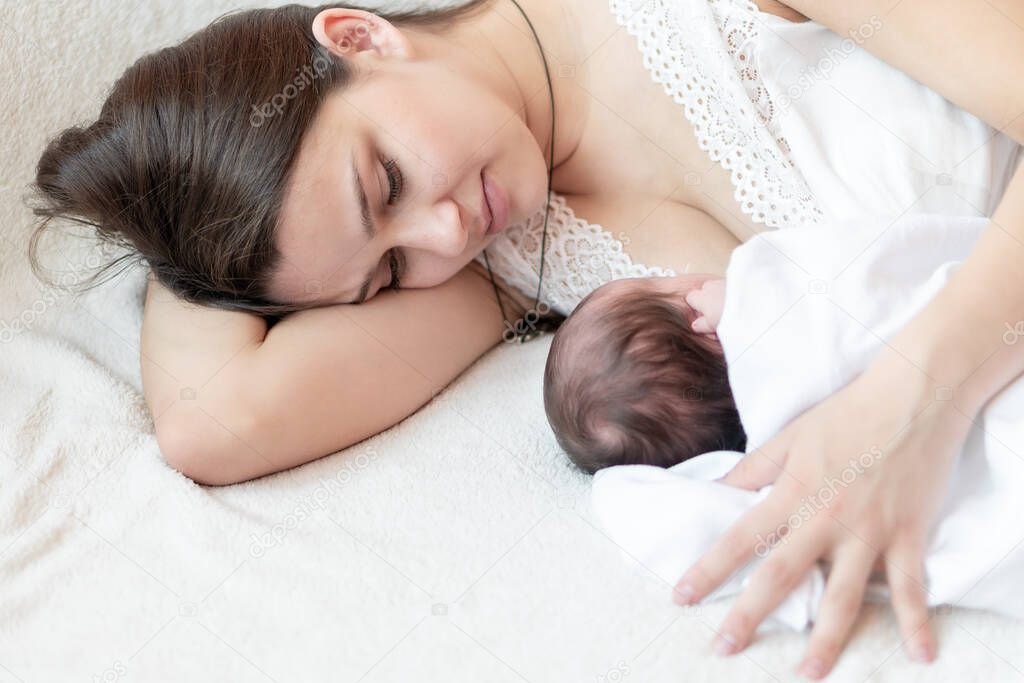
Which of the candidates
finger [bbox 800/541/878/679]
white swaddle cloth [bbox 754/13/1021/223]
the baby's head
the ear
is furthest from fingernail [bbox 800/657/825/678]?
the ear

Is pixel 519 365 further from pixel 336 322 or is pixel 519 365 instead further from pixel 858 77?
pixel 858 77

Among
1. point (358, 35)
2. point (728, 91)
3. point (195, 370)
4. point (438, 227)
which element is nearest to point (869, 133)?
point (728, 91)

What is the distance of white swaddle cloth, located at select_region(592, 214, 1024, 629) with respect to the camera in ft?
3.05

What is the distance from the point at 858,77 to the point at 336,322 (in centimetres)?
78

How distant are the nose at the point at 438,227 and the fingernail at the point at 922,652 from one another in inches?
27.2

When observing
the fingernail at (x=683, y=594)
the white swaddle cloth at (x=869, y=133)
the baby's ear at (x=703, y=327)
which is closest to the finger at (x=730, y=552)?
the fingernail at (x=683, y=594)

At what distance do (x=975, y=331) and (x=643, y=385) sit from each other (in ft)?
1.12

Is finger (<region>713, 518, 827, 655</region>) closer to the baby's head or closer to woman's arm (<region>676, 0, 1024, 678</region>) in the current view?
woman's arm (<region>676, 0, 1024, 678</region>)

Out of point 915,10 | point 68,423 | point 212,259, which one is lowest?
point 68,423

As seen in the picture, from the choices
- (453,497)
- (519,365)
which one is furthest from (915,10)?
(453,497)

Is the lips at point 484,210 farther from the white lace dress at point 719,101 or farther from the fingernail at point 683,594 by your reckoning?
the fingernail at point 683,594

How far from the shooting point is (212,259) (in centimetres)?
124

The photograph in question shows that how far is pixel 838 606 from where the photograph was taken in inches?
36.2

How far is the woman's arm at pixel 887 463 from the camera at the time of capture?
927 millimetres
